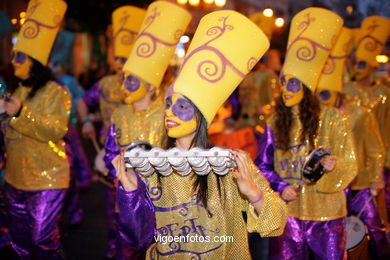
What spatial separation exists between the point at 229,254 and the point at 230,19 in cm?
140

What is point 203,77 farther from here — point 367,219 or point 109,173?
point 367,219

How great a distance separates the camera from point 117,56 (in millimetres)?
6844

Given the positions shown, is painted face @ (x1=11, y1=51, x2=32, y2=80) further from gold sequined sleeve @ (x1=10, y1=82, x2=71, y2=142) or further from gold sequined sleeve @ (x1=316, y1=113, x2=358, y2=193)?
gold sequined sleeve @ (x1=316, y1=113, x2=358, y2=193)

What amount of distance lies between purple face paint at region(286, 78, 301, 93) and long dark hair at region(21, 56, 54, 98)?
247 centimetres

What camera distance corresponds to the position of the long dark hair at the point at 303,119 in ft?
14.3

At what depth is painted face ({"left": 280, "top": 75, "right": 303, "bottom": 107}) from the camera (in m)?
4.41

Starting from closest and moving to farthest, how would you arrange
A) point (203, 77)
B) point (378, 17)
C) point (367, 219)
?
1. point (203, 77)
2. point (367, 219)
3. point (378, 17)

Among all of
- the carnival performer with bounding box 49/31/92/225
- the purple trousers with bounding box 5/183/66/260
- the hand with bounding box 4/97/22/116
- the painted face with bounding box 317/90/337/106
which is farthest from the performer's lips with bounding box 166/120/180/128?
the painted face with bounding box 317/90/337/106

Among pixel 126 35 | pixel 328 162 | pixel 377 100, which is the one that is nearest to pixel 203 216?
pixel 328 162

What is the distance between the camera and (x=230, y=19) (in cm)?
301

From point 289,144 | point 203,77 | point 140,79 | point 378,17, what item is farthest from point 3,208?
point 378,17

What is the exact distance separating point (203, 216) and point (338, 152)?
1.77 meters

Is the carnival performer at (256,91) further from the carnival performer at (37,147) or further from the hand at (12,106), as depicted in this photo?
the hand at (12,106)

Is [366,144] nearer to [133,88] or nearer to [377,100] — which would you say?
[377,100]
